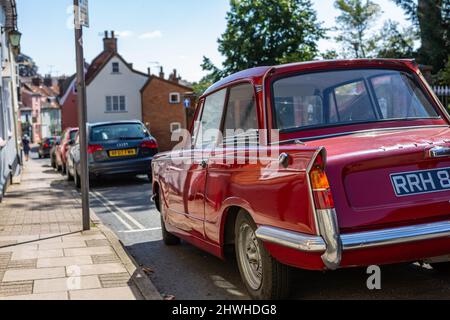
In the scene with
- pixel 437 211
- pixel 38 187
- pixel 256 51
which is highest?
pixel 256 51

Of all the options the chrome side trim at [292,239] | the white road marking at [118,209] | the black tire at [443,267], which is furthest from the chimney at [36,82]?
the chrome side trim at [292,239]

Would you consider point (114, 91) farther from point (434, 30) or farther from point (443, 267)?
point (443, 267)

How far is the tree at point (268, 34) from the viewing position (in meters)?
29.8

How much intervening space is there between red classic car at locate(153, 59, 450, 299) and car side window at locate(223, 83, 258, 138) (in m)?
0.02

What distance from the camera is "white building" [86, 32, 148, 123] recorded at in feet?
173

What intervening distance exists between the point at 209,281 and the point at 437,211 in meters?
2.30

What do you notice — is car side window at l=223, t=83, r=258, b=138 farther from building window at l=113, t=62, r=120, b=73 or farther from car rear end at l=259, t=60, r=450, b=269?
building window at l=113, t=62, r=120, b=73

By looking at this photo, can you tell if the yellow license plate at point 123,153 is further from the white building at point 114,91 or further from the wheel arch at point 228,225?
the white building at point 114,91

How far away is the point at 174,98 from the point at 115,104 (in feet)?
17.6

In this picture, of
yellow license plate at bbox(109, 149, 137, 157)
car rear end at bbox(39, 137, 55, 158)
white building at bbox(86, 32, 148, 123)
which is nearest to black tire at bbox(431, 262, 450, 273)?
A: yellow license plate at bbox(109, 149, 137, 157)

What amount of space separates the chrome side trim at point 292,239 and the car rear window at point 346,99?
97 cm
